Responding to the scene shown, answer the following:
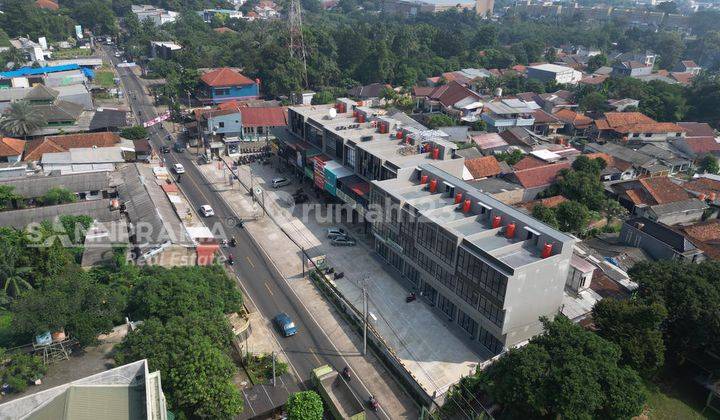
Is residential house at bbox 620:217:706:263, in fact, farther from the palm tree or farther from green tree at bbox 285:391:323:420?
the palm tree

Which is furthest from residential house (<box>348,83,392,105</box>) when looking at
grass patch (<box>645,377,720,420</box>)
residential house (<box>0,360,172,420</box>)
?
residential house (<box>0,360,172,420</box>)

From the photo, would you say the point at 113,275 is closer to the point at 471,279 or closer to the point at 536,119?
the point at 471,279

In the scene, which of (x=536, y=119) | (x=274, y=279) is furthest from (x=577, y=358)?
(x=536, y=119)

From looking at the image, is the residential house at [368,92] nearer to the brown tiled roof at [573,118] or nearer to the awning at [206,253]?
the brown tiled roof at [573,118]

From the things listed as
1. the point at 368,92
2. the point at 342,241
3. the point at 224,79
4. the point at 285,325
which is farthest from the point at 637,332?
the point at 224,79

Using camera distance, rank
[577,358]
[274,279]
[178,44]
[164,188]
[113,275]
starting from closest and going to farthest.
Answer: [577,358]
[113,275]
[274,279]
[164,188]
[178,44]

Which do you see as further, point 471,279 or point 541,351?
point 471,279

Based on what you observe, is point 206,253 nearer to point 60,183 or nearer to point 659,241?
point 60,183
